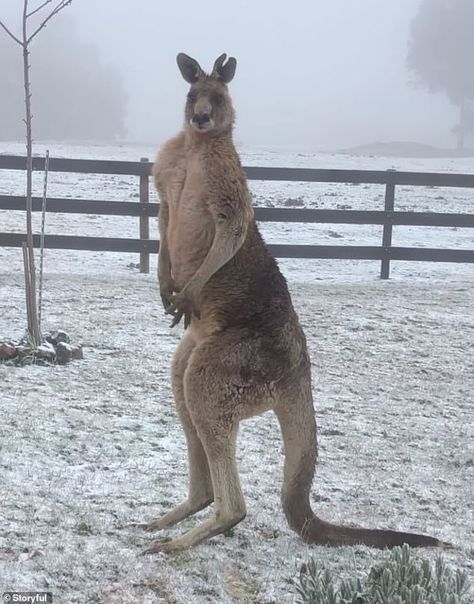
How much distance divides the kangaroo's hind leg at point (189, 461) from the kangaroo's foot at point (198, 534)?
0.21 meters

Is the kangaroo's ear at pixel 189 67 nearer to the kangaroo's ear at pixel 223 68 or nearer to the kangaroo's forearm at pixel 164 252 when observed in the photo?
the kangaroo's ear at pixel 223 68

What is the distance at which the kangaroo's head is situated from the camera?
3.22 metres

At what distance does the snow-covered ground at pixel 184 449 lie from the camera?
3.10 m

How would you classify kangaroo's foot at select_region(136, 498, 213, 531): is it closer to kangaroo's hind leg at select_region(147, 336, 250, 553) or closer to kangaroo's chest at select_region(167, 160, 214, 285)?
kangaroo's hind leg at select_region(147, 336, 250, 553)

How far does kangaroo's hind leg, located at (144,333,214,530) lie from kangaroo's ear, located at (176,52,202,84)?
115cm

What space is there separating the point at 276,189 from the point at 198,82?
61.0 ft

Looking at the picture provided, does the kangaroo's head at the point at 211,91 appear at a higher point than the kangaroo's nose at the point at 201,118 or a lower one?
higher

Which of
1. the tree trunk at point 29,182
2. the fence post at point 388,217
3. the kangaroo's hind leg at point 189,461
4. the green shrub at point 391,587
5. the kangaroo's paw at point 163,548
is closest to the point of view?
the green shrub at point 391,587

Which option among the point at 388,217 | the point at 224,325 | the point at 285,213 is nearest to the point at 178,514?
the point at 224,325

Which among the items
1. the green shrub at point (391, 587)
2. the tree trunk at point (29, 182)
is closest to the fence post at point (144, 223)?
the tree trunk at point (29, 182)

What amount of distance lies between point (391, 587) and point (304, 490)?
29.1 inches

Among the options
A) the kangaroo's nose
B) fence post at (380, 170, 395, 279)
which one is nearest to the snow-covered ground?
fence post at (380, 170, 395, 279)

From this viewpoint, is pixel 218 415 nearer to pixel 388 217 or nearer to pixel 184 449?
pixel 184 449

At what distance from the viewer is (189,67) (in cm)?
327
